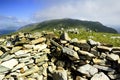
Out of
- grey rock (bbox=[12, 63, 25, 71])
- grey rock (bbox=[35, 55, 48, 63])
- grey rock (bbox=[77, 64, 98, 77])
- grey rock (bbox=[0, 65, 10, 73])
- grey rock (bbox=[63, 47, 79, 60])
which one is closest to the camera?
grey rock (bbox=[0, 65, 10, 73])

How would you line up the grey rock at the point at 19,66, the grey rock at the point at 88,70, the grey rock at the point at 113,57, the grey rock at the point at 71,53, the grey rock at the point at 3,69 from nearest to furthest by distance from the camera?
the grey rock at the point at 3,69 → the grey rock at the point at 88,70 → the grey rock at the point at 113,57 → the grey rock at the point at 19,66 → the grey rock at the point at 71,53

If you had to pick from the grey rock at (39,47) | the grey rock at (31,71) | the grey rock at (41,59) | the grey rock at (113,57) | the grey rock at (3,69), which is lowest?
the grey rock at (31,71)

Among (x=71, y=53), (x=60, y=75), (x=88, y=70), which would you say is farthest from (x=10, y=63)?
(x=88, y=70)

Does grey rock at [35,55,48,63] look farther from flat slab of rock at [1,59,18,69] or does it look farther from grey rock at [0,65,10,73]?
grey rock at [0,65,10,73]

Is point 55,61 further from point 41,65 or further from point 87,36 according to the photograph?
point 87,36

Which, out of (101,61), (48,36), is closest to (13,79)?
(48,36)

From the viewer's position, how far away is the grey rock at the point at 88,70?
19781 millimetres

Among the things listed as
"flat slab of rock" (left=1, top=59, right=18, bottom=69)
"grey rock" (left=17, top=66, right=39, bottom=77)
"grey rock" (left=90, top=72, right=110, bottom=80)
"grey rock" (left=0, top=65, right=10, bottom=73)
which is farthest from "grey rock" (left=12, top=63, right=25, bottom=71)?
"grey rock" (left=90, top=72, right=110, bottom=80)

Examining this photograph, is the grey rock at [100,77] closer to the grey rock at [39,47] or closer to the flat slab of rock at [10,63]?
the grey rock at [39,47]

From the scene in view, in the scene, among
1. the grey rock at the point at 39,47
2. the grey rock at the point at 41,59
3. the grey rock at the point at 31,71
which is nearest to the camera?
the grey rock at the point at 31,71

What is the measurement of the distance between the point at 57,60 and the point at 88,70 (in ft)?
13.3

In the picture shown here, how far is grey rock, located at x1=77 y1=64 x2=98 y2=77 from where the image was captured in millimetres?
19781

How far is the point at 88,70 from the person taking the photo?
65.6 ft

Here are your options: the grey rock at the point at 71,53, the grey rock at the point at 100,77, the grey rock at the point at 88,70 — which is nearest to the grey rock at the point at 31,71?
the grey rock at the point at 71,53
